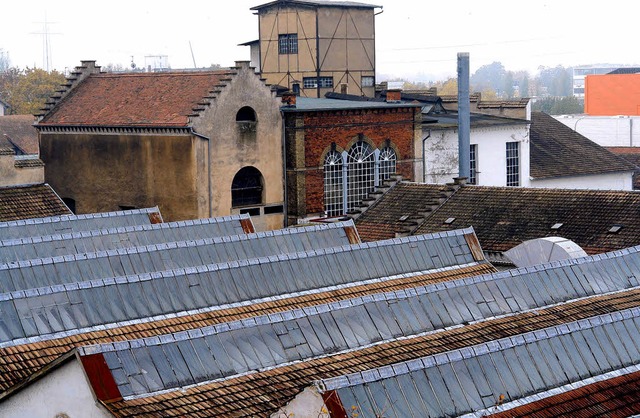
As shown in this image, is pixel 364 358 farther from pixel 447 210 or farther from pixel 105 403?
pixel 447 210

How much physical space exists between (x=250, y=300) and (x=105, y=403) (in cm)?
898

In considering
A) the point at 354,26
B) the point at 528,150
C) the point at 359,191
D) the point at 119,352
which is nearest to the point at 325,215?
the point at 359,191

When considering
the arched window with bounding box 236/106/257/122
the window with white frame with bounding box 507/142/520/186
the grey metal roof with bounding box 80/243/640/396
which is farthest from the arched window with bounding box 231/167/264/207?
the grey metal roof with bounding box 80/243/640/396

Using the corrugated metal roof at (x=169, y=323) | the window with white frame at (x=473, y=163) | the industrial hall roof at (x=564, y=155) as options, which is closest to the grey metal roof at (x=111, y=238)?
the corrugated metal roof at (x=169, y=323)

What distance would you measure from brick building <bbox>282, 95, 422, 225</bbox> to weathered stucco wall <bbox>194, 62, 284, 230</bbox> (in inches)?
Answer: 21.6

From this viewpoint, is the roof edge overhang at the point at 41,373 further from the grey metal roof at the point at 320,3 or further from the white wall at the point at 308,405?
the grey metal roof at the point at 320,3

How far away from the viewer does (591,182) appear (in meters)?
57.6

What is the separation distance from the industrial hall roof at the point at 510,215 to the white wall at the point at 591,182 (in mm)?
17841

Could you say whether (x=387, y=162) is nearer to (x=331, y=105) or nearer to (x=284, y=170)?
(x=331, y=105)

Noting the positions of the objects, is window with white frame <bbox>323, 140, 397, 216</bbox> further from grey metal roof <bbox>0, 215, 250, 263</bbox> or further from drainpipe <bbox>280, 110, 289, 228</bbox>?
grey metal roof <bbox>0, 215, 250, 263</bbox>

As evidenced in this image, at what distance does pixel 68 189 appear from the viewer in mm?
47844

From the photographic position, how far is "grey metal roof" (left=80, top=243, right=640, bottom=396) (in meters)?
16.9

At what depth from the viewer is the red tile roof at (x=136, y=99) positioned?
146 ft

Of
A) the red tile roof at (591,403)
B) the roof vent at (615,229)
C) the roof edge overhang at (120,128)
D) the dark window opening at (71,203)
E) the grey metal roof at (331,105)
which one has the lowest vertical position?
the dark window opening at (71,203)
